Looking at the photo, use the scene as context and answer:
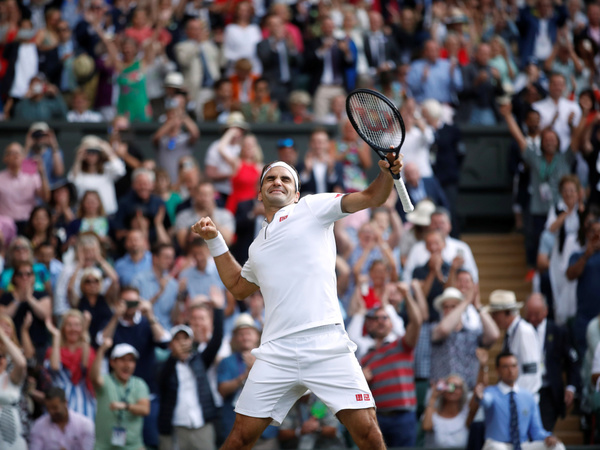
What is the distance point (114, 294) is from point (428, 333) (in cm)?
337

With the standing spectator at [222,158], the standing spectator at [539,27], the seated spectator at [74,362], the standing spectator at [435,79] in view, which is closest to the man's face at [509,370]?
the seated spectator at [74,362]

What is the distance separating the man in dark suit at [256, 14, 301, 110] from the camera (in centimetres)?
1551

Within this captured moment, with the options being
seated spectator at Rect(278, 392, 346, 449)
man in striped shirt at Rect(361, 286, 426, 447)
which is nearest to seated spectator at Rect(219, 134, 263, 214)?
man in striped shirt at Rect(361, 286, 426, 447)

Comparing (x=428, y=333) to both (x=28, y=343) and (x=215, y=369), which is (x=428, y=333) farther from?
(x=28, y=343)

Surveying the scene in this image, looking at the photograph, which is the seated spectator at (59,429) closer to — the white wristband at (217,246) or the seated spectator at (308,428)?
the seated spectator at (308,428)

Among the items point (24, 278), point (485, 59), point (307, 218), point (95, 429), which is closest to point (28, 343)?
point (24, 278)

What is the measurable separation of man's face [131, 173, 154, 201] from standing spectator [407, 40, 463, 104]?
460 centimetres

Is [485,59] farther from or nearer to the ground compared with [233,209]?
farther from the ground

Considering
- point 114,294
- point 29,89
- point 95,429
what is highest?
point 29,89

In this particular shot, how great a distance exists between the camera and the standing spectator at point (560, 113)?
14.3m

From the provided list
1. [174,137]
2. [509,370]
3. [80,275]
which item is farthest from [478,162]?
[80,275]

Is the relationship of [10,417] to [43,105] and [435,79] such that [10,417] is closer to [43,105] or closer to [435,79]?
[43,105]

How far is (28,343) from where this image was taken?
1066cm

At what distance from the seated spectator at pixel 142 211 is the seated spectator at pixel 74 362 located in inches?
92.8
